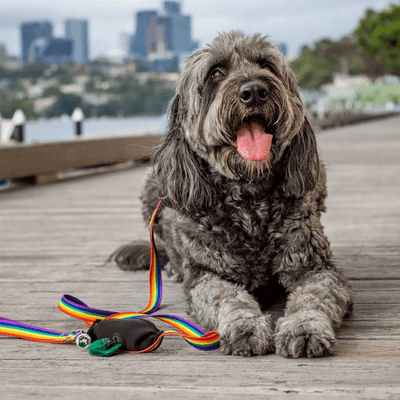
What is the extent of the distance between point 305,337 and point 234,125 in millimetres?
1025

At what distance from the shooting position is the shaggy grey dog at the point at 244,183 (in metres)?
2.80

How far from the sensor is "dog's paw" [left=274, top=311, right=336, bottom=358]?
2.34m

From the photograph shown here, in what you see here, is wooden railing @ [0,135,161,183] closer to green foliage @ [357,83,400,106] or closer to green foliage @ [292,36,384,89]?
green foliage @ [357,83,400,106]

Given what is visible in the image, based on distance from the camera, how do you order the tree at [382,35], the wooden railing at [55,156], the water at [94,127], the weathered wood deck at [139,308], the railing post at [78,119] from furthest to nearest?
the tree at [382,35], the railing post at [78,119], the water at [94,127], the wooden railing at [55,156], the weathered wood deck at [139,308]

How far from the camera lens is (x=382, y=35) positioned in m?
40.3

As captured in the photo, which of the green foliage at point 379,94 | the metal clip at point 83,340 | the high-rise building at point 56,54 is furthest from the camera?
the green foliage at point 379,94

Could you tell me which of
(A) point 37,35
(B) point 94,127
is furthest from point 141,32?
(B) point 94,127

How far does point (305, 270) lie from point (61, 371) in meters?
1.27

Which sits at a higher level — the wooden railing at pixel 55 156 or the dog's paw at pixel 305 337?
the wooden railing at pixel 55 156

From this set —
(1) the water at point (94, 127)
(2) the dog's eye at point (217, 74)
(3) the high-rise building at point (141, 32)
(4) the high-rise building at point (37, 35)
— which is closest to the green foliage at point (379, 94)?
(3) the high-rise building at point (141, 32)

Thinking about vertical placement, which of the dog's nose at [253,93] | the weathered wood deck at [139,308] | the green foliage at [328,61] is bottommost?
the weathered wood deck at [139,308]

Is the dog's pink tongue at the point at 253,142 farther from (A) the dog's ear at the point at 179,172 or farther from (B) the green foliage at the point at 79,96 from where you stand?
(B) the green foliage at the point at 79,96

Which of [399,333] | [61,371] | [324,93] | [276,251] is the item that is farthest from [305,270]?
[324,93]

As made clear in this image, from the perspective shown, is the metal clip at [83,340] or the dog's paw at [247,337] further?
the metal clip at [83,340]
